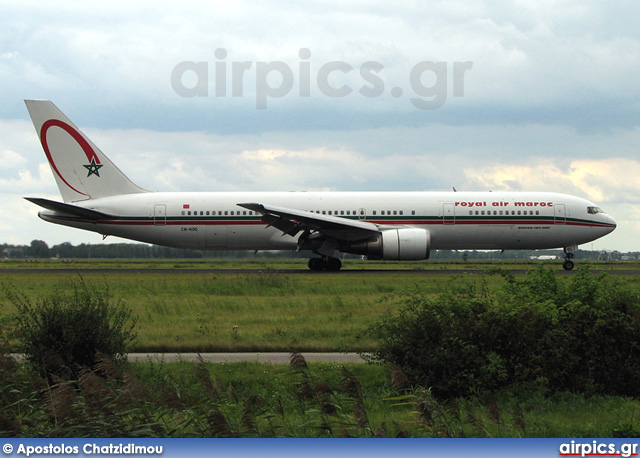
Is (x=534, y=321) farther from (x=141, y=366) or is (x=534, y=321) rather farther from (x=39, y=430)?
(x=39, y=430)

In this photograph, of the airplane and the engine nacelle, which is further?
the airplane

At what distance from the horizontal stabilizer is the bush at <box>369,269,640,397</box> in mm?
25544

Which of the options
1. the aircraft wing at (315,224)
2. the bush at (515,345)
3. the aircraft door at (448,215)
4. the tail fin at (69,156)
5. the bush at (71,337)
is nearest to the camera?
the bush at (515,345)

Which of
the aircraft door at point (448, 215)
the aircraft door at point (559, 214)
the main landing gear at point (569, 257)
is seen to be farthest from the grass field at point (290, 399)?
the main landing gear at point (569, 257)

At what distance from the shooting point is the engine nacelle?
32281 millimetres

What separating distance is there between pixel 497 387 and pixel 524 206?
26.3 m

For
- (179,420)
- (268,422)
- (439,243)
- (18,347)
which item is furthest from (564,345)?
(439,243)

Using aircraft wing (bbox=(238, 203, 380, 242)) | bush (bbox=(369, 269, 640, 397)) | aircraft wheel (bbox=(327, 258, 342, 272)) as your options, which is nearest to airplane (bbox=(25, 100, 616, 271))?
aircraft wheel (bbox=(327, 258, 342, 272))

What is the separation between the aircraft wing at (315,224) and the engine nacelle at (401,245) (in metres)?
0.59

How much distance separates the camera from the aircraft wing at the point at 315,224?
3178 centimetres

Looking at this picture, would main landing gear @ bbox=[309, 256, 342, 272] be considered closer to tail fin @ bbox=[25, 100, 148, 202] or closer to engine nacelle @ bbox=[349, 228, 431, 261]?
engine nacelle @ bbox=[349, 228, 431, 261]

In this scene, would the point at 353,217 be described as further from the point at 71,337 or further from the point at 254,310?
the point at 71,337

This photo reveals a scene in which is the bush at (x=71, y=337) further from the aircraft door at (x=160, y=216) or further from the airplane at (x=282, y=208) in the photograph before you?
the aircraft door at (x=160, y=216)

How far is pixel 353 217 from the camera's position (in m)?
35.0
